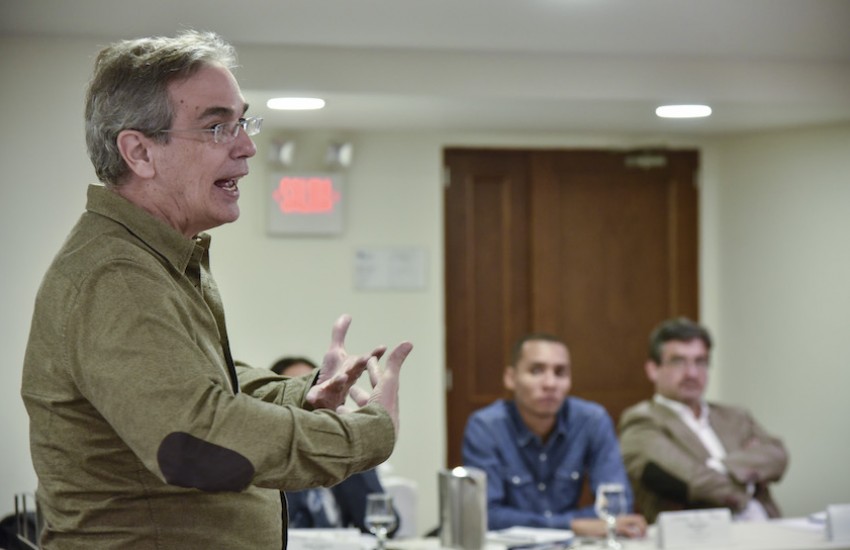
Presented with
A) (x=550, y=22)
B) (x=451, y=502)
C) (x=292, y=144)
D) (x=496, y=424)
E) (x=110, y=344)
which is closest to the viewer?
(x=110, y=344)

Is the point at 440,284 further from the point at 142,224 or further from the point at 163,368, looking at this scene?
the point at 163,368

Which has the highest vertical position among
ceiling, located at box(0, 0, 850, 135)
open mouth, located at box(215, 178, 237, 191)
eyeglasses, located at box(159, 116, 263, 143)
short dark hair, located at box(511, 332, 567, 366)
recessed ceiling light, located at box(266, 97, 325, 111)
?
ceiling, located at box(0, 0, 850, 135)

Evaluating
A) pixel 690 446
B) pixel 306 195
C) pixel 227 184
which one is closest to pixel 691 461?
pixel 690 446

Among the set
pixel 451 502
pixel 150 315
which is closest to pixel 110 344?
pixel 150 315

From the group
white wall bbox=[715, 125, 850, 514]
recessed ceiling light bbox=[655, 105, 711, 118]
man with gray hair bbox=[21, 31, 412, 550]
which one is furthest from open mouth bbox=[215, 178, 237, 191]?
white wall bbox=[715, 125, 850, 514]

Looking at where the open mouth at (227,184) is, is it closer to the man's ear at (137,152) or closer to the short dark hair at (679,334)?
the man's ear at (137,152)

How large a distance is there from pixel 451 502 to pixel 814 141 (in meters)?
2.86

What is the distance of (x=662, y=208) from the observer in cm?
592

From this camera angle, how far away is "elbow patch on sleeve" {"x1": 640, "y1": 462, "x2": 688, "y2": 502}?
13.6ft

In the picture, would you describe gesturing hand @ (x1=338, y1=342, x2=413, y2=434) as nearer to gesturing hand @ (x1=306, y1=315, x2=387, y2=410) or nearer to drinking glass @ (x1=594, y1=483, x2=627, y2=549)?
gesturing hand @ (x1=306, y1=315, x2=387, y2=410)

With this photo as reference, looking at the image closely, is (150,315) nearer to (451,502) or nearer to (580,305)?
(451,502)

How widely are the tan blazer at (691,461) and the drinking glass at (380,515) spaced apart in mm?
1292

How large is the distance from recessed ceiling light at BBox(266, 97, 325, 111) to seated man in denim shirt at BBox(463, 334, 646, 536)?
1.15m

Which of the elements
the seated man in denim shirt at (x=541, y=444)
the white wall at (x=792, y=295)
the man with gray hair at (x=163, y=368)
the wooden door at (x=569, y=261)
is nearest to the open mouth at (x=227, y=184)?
the man with gray hair at (x=163, y=368)
